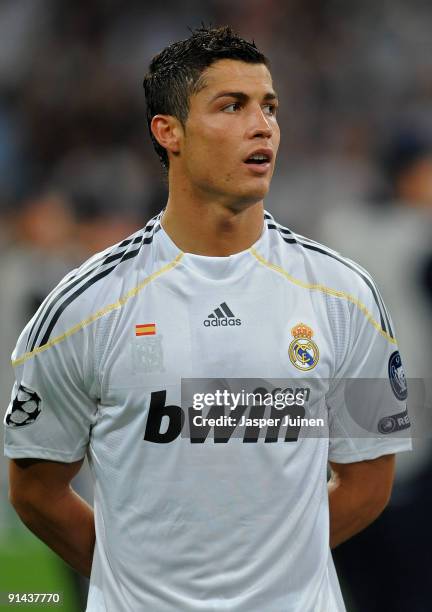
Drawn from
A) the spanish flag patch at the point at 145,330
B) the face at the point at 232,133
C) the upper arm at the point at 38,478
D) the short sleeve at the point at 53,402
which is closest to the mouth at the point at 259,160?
the face at the point at 232,133

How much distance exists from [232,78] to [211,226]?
1.24 feet

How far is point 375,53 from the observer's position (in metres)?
5.15

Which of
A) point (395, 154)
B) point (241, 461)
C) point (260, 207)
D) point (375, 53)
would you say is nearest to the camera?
point (241, 461)

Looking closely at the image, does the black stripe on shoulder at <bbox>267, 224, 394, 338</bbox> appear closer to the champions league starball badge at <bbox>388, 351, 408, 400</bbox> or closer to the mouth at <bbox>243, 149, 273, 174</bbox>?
the champions league starball badge at <bbox>388, 351, 408, 400</bbox>

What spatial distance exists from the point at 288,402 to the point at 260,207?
1.70 ft

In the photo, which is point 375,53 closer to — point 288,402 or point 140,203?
point 140,203

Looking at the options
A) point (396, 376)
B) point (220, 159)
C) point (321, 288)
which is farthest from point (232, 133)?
point (396, 376)

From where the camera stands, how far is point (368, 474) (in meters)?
2.68

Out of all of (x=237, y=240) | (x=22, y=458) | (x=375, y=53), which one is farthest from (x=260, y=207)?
(x=375, y=53)

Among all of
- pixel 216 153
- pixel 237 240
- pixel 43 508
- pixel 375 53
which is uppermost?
pixel 375 53

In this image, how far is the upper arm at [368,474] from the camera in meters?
2.67

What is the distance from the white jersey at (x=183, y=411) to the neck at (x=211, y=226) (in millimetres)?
29

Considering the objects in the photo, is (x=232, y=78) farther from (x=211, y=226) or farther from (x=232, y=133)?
(x=211, y=226)

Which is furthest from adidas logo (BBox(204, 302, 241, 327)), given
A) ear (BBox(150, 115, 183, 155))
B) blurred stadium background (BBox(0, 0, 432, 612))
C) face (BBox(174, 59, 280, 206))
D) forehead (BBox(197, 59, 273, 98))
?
blurred stadium background (BBox(0, 0, 432, 612))
